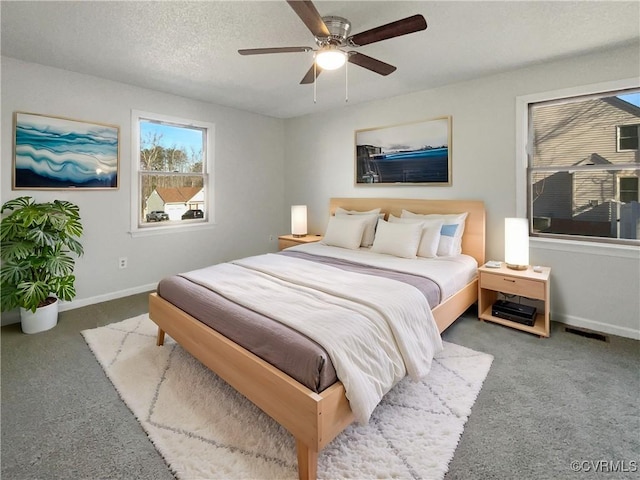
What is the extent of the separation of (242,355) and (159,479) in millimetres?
617

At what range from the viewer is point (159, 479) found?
57.6 inches

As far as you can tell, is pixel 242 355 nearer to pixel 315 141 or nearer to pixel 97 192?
pixel 97 192

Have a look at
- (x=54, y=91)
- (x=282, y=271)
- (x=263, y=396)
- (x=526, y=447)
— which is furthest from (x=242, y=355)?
(x=54, y=91)

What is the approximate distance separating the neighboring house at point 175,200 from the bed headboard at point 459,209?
7.52 feet

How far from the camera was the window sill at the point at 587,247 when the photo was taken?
2.74 meters

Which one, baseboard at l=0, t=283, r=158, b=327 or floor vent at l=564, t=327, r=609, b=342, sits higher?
baseboard at l=0, t=283, r=158, b=327

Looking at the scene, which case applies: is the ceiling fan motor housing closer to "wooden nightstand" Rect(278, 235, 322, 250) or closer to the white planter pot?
"wooden nightstand" Rect(278, 235, 322, 250)

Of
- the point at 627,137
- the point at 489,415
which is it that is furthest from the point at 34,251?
the point at 627,137

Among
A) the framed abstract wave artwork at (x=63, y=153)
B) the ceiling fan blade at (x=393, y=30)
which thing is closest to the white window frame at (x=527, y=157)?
the ceiling fan blade at (x=393, y=30)

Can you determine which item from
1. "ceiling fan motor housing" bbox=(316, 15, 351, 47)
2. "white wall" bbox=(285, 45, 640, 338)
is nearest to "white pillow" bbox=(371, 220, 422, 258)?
"white wall" bbox=(285, 45, 640, 338)

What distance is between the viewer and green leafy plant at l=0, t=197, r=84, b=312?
2785 mm

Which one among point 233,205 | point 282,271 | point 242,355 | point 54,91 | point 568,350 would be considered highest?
point 54,91

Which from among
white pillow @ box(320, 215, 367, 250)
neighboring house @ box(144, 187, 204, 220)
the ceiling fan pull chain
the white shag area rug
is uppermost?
the ceiling fan pull chain

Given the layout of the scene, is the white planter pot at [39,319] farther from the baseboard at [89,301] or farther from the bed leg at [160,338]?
the bed leg at [160,338]
